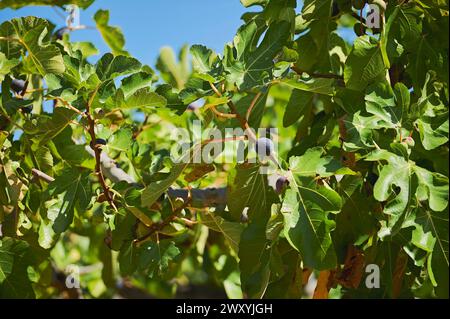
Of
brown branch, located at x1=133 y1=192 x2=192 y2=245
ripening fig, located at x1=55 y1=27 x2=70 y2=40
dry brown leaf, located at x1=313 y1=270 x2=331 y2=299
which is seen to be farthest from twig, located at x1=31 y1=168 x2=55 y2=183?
dry brown leaf, located at x1=313 y1=270 x2=331 y2=299

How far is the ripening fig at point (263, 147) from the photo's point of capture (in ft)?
4.35

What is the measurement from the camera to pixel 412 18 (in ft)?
4.59

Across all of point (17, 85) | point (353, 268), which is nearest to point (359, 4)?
Result: point (353, 268)

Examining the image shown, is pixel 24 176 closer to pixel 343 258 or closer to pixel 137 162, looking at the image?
pixel 137 162

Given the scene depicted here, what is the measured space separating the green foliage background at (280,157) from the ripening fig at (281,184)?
0.02 meters

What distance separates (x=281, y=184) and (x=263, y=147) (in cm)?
9

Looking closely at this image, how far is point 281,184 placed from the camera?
135 cm

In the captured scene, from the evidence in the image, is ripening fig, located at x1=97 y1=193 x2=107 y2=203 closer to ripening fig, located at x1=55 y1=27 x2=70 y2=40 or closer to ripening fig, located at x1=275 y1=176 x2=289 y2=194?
ripening fig, located at x1=275 y1=176 x2=289 y2=194

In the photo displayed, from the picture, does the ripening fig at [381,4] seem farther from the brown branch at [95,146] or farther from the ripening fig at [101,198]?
the ripening fig at [101,198]

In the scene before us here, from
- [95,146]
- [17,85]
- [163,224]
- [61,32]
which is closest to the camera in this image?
[95,146]

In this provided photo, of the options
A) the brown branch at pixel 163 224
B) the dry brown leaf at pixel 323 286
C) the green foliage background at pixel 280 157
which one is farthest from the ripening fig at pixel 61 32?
the dry brown leaf at pixel 323 286

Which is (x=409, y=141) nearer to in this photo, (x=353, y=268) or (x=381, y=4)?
(x=381, y=4)

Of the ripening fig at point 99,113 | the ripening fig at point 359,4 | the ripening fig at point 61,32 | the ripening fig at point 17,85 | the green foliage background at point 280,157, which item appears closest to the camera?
the green foliage background at point 280,157

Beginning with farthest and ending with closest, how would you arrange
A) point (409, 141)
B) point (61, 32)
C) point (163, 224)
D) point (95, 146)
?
point (61, 32), point (163, 224), point (95, 146), point (409, 141)
